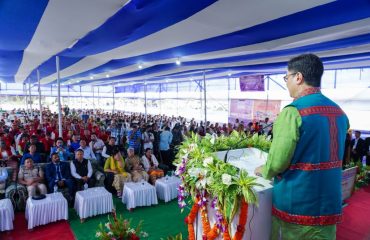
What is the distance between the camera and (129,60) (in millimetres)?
8078

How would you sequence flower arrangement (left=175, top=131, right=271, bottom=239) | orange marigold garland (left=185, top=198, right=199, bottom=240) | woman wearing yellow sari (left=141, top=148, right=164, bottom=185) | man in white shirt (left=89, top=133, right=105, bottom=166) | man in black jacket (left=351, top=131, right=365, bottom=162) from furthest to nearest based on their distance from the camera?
man in black jacket (left=351, top=131, right=365, bottom=162), man in white shirt (left=89, top=133, right=105, bottom=166), woman wearing yellow sari (left=141, top=148, right=164, bottom=185), orange marigold garland (left=185, top=198, right=199, bottom=240), flower arrangement (left=175, top=131, right=271, bottom=239)

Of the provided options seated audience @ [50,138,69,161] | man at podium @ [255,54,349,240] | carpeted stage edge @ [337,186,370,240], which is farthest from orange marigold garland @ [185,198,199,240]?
seated audience @ [50,138,69,161]

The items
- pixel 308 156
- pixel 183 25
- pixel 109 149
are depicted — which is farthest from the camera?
pixel 109 149

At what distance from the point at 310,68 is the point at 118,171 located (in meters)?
5.38

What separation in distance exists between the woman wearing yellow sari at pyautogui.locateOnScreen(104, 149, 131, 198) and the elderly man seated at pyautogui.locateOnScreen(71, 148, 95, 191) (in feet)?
1.40

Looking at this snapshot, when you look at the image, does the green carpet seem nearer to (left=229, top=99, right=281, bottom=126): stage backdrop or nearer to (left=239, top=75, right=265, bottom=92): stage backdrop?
(left=239, top=75, right=265, bottom=92): stage backdrop

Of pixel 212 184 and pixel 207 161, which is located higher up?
pixel 207 161

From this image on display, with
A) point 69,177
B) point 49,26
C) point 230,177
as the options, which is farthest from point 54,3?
point 69,177

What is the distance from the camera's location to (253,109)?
13703mm

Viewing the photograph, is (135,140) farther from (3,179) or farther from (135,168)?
(3,179)

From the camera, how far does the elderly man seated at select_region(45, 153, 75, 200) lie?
540cm

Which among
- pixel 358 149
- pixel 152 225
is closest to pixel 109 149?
pixel 152 225

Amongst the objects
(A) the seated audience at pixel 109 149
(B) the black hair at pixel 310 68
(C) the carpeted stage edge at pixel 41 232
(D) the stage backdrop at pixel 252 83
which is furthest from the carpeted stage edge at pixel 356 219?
(D) the stage backdrop at pixel 252 83

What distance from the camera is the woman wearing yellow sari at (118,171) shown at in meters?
5.86
